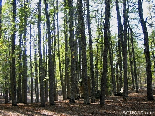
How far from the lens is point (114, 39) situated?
39.6 meters

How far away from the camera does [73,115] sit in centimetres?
1014

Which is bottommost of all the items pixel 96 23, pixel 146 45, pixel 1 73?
pixel 1 73

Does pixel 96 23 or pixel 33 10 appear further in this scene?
pixel 96 23

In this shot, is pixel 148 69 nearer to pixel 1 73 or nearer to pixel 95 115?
pixel 95 115

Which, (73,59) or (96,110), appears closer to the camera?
(96,110)

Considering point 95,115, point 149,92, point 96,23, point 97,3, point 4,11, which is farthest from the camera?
point 96,23

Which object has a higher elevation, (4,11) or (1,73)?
(4,11)

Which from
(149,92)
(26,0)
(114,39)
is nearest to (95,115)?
(149,92)

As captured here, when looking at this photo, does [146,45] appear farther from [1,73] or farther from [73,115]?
[1,73]

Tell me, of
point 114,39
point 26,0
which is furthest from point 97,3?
point 114,39

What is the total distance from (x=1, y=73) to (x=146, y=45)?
71.1 feet

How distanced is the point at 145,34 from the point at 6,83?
78.8 feet

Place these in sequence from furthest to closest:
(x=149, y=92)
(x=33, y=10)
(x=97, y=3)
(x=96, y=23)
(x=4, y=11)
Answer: (x=96, y=23), (x=97, y=3), (x=4, y=11), (x=33, y=10), (x=149, y=92)

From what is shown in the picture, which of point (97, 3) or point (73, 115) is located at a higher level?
point (97, 3)
